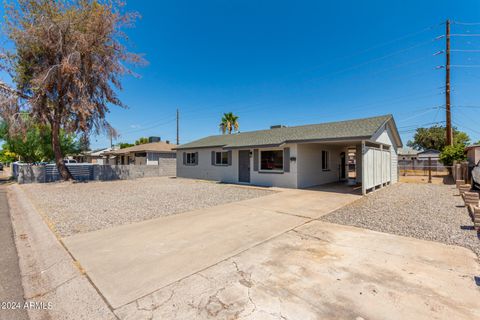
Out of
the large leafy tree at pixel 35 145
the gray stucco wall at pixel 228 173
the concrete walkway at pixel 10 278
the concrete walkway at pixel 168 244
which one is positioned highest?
the large leafy tree at pixel 35 145

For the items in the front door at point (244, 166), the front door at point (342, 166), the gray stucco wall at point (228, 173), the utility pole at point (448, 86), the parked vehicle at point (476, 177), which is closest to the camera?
the parked vehicle at point (476, 177)

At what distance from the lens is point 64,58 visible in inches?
535

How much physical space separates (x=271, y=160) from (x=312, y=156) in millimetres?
2307

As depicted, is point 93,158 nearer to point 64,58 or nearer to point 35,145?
point 35,145

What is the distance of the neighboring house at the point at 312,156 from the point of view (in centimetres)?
1064

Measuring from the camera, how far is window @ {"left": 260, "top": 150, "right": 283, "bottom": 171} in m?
12.9

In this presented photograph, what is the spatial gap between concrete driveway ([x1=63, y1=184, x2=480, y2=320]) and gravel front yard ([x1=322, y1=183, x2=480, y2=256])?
560 mm

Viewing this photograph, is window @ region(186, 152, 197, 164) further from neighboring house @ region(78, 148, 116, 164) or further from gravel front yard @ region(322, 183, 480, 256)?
neighboring house @ region(78, 148, 116, 164)

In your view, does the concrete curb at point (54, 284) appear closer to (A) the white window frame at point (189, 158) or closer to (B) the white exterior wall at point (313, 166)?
(B) the white exterior wall at point (313, 166)

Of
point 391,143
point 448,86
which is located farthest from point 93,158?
point 448,86

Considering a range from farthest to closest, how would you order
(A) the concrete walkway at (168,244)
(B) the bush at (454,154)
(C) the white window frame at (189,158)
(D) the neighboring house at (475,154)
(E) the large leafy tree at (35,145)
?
(E) the large leafy tree at (35,145) < (C) the white window frame at (189,158) < (B) the bush at (454,154) < (D) the neighboring house at (475,154) < (A) the concrete walkway at (168,244)

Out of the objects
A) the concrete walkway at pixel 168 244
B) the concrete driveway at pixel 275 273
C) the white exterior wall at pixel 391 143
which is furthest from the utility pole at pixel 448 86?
the concrete driveway at pixel 275 273

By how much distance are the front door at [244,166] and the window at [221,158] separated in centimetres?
149

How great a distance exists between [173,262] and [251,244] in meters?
1.43
